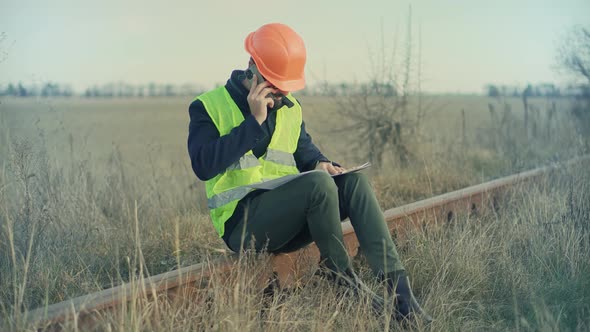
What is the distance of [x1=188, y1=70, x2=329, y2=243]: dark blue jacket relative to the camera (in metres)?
3.64

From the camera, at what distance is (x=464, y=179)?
7.75 meters

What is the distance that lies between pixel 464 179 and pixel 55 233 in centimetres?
471

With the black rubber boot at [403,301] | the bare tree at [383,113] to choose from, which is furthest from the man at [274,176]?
the bare tree at [383,113]

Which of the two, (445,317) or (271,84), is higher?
(271,84)

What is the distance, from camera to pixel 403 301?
11.8 feet

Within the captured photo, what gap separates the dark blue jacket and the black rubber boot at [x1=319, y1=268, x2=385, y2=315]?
2.10ft

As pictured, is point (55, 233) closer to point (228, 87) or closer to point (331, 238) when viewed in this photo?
point (228, 87)

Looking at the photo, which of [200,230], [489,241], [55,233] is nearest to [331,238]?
[489,241]

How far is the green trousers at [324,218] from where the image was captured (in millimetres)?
3664

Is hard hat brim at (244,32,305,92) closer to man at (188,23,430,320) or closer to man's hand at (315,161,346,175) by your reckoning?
man at (188,23,430,320)

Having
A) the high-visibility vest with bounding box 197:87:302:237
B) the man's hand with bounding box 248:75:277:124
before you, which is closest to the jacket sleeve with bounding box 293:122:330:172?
the high-visibility vest with bounding box 197:87:302:237

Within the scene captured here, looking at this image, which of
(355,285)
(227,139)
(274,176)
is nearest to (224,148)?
(227,139)

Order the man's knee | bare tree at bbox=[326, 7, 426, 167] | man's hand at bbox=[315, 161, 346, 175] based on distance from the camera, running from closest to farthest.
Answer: the man's knee < man's hand at bbox=[315, 161, 346, 175] < bare tree at bbox=[326, 7, 426, 167]

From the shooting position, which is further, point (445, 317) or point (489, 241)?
point (489, 241)
